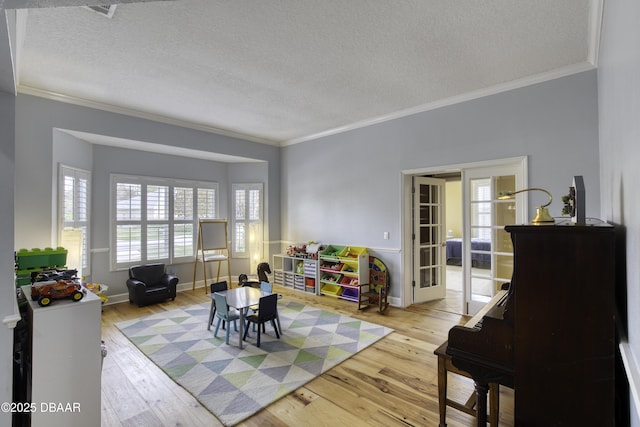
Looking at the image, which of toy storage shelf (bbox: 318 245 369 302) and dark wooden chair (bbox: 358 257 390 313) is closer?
dark wooden chair (bbox: 358 257 390 313)

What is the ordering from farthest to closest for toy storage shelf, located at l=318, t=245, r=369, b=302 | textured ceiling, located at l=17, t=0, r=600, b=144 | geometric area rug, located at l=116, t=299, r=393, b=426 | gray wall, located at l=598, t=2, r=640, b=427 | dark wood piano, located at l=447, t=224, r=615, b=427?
toy storage shelf, located at l=318, t=245, r=369, b=302 < geometric area rug, located at l=116, t=299, r=393, b=426 < textured ceiling, located at l=17, t=0, r=600, b=144 < dark wood piano, located at l=447, t=224, r=615, b=427 < gray wall, located at l=598, t=2, r=640, b=427

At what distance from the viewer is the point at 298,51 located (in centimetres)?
275

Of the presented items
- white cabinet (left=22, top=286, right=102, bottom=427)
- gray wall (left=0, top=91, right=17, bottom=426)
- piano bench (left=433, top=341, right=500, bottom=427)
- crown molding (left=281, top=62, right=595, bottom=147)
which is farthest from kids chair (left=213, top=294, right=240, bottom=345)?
crown molding (left=281, top=62, right=595, bottom=147)

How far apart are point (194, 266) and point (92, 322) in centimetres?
420

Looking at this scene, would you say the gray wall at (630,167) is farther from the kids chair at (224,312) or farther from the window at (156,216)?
the window at (156,216)

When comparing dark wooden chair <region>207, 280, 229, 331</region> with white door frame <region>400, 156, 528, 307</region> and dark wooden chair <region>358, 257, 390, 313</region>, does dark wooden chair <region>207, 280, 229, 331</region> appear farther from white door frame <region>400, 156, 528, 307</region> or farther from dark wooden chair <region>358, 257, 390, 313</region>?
white door frame <region>400, 156, 528, 307</region>

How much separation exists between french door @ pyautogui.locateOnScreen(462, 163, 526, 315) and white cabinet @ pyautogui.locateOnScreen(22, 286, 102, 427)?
13.2 feet

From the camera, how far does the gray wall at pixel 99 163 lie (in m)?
3.55

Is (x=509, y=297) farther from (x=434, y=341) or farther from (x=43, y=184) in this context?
(x=43, y=184)

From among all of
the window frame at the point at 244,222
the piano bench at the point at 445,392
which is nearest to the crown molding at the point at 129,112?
the window frame at the point at 244,222

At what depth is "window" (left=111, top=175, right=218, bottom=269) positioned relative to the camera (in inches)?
199

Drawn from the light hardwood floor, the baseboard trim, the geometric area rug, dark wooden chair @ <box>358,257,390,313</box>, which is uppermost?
the baseboard trim

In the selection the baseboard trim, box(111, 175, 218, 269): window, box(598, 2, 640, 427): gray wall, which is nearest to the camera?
the baseboard trim

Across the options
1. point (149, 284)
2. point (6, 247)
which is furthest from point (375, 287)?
point (6, 247)
